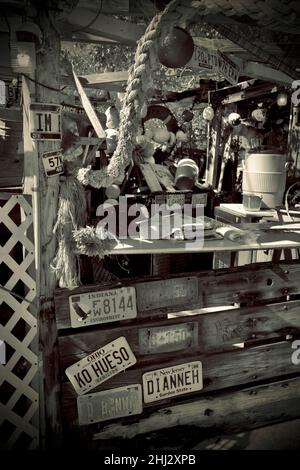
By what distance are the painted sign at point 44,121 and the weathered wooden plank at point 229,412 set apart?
8.01 ft

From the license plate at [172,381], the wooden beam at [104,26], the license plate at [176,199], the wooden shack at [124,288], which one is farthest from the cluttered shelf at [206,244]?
the license plate at [176,199]

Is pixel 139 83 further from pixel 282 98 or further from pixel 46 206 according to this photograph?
pixel 282 98

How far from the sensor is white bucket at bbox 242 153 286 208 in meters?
4.15

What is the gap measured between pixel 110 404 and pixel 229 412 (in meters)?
1.19

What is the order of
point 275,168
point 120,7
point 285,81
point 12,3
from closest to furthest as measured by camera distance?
point 12,3 < point 120,7 < point 275,168 < point 285,81

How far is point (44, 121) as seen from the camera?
272 centimetres

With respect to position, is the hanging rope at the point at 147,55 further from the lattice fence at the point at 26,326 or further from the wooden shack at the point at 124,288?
the lattice fence at the point at 26,326

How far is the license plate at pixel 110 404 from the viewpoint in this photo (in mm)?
3150

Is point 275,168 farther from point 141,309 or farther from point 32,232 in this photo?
point 32,232

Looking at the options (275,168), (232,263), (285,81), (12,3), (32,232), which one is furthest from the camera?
(285,81)

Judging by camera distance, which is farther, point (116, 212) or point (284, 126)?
point (284, 126)
